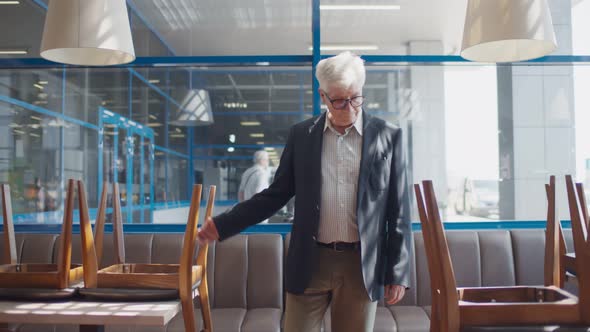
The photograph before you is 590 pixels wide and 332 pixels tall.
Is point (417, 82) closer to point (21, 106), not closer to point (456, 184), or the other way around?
point (456, 184)

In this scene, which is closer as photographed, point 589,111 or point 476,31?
point 476,31

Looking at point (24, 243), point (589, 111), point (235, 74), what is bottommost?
point (24, 243)

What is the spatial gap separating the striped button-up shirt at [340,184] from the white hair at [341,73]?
175mm

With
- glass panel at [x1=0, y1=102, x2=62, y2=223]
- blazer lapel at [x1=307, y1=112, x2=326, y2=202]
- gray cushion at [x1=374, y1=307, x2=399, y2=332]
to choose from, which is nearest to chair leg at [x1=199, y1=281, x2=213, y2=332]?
gray cushion at [x1=374, y1=307, x2=399, y2=332]

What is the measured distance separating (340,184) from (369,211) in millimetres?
147

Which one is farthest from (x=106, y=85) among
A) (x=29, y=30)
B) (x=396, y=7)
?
(x=396, y=7)

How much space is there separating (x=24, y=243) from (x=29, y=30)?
1911 mm

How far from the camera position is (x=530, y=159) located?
4.34m

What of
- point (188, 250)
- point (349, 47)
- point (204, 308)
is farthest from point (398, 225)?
point (349, 47)

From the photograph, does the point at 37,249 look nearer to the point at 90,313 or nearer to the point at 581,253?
the point at 90,313

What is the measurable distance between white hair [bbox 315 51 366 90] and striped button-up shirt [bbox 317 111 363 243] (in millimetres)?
175

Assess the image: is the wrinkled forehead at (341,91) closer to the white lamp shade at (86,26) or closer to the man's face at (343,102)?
the man's face at (343,102)

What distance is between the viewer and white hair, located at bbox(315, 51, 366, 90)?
1957 mm

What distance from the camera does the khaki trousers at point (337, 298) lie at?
196 cm
